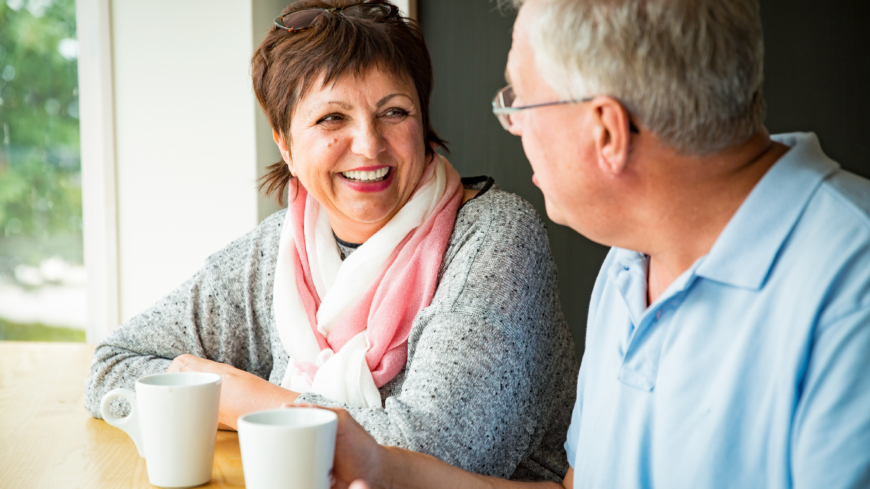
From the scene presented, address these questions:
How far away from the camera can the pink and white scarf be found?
1.30 meters

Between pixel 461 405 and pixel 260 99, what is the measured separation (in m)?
0.89

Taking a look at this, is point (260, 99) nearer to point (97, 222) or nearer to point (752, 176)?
point (752, 176)

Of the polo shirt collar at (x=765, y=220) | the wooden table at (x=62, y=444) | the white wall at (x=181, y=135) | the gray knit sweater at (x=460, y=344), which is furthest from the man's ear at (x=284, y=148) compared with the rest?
the polo shirt collar at (x=765, y=220)

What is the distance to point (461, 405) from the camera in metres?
1.03

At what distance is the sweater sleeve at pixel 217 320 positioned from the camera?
1517 mm

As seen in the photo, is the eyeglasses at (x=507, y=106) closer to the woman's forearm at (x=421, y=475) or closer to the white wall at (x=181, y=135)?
the woman's forearm at (x=421, y=475)

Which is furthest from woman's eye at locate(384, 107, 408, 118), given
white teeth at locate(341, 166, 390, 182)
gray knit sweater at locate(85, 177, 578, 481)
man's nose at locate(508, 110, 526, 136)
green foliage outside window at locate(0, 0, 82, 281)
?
green foliage outside window at locate(0, 0, 82, 281)

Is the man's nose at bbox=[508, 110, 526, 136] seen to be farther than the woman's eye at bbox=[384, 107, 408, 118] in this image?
No

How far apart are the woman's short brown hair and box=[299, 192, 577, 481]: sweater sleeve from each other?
33 cm

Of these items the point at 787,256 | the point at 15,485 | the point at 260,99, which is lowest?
the point at 15,485

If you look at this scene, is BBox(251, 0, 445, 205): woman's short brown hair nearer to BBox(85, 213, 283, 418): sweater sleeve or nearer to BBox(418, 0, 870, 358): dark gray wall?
BBox(85, 213, 283, 418): sweater sleeve

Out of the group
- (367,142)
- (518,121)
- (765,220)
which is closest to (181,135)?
(367,142)

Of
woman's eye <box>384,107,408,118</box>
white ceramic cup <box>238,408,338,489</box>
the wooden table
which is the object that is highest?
woman's eye <box>384,107,408,118</box>

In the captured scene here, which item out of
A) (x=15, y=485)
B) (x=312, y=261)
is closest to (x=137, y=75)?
(x=312, y=261)
